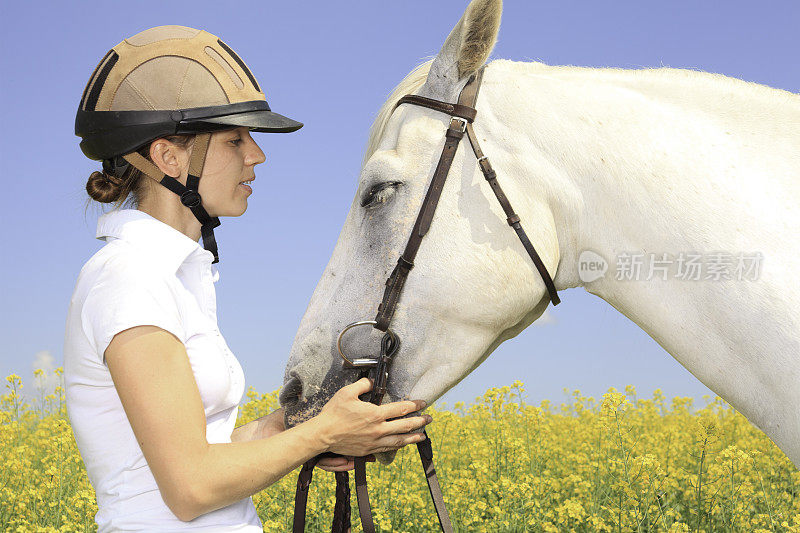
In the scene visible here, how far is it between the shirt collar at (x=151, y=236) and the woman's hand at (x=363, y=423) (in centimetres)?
66

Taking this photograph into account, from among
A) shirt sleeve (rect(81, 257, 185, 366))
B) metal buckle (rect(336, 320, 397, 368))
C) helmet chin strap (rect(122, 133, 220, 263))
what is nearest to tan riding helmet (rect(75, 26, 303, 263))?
helmet chin strap (rect(122, 133, 220, 263))

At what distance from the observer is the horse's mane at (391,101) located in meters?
2.53

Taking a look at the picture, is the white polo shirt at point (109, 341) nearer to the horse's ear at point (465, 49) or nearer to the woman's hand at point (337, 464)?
the woman's hand at point (337, 464)

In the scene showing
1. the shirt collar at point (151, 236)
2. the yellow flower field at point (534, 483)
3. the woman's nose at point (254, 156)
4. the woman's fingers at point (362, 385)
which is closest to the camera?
the shirt collar at point (151, 236)

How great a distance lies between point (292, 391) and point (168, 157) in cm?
100

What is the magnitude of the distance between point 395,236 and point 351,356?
487 millimetres

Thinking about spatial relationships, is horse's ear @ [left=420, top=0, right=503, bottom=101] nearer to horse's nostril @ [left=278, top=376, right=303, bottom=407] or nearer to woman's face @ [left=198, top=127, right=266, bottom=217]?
woman's face @ [left=198, top=127, right=266, bottom=217]

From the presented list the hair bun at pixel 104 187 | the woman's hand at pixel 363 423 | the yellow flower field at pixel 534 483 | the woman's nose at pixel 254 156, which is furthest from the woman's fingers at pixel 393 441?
the yellow flower field at pixel 534 483

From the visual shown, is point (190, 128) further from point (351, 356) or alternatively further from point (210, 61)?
point (351, 356)

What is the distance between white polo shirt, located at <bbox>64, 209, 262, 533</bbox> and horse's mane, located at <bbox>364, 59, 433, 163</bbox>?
91cm

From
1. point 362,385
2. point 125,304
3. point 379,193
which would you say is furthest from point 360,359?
point 125,304

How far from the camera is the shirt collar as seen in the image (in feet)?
Result: 6.19

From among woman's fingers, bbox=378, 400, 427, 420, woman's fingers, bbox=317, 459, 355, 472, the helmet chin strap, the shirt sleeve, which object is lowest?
woman's fingers, bbox=317, 459, 355, 472

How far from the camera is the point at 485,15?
217cm
